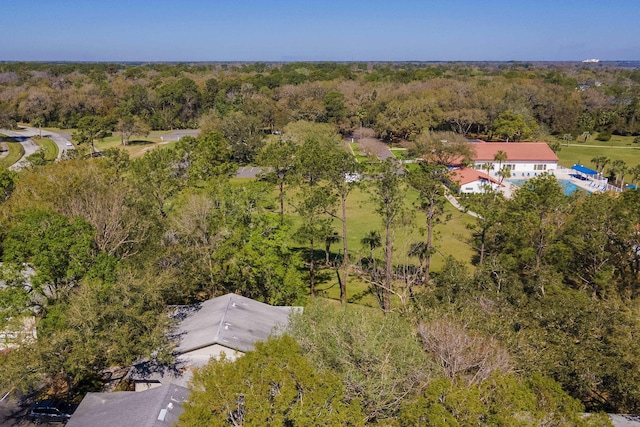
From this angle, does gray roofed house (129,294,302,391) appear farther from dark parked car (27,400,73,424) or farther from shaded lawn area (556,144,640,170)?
shaded lawn area (556,144,640,170)

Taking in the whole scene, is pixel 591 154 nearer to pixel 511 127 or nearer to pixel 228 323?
pixel 511 127

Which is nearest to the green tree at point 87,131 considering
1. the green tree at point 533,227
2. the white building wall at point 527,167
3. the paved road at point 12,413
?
the white building wall at point 527,167

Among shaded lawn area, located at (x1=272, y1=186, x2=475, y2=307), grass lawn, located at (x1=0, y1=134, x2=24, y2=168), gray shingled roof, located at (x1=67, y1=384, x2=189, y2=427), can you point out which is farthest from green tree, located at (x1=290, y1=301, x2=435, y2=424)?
grass lawn, located at (x1=0, y1=134, x2=24, y2=168)

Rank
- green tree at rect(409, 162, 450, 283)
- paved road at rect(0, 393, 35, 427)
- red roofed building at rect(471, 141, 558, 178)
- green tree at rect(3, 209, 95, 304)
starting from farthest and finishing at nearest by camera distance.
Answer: red roofed building at rect(471, 141, 558, 178) → green tree at rect(409, 162, 450, 283) → green tree at rect(3, 209, 95, 304) → paved road at rect(0, 393, 35, 427)

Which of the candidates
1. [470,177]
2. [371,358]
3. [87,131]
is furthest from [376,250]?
[87,131]

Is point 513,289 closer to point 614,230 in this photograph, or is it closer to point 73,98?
point 614,230

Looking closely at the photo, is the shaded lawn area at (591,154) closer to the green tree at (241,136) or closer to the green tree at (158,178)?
the green tree at (241,136)
